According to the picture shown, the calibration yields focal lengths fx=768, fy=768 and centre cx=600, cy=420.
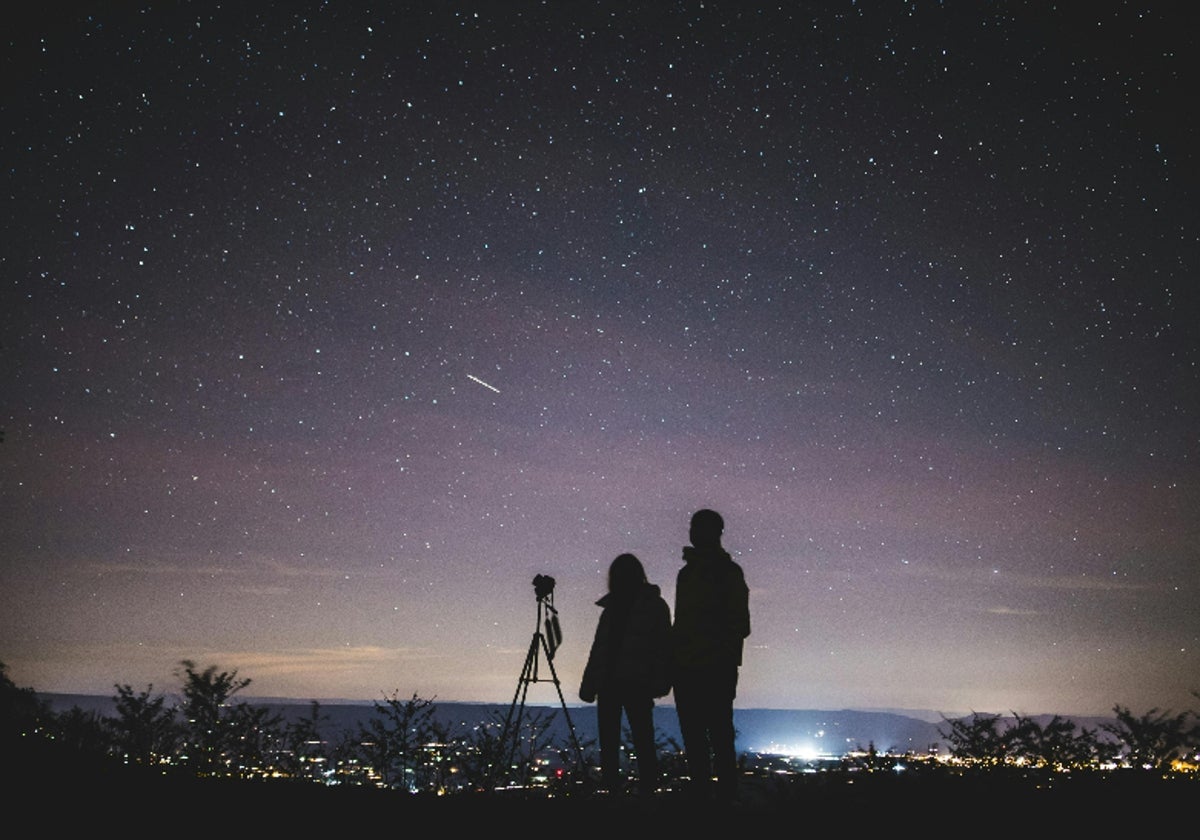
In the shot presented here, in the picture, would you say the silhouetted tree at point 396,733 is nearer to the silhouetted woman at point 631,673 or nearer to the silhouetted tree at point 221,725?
the silhouetted tree at point 221,725

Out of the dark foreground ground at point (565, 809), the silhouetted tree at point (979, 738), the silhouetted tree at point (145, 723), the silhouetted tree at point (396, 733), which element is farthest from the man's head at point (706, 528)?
the silhouetted tree at point (145, 723)

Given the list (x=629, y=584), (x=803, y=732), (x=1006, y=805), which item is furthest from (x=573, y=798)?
(x=803, y=732)

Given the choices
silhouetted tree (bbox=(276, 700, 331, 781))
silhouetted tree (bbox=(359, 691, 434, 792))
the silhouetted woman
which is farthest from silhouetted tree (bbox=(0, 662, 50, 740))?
the silhouetted woman

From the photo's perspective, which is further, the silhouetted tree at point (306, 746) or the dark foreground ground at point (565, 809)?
the silhouetted tree at point (306, 746)

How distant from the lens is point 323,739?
9.81m

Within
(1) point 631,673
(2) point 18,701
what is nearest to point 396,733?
(1) point 631,673

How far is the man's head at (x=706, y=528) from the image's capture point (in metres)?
5.55

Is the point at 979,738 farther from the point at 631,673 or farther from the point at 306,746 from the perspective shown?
the point at 306,746

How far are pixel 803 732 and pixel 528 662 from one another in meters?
157

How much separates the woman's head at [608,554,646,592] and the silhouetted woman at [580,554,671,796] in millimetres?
36

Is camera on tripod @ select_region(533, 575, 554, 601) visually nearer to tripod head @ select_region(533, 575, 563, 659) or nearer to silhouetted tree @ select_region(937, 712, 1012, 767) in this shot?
tripod head @ select_region(533, 575, 563, 659)

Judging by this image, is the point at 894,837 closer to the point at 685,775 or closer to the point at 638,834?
the point at 638,834

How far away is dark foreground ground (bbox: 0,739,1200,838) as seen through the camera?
144 inches

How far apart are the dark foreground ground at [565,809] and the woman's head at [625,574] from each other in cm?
160
